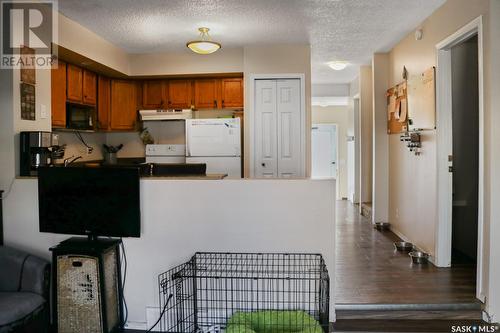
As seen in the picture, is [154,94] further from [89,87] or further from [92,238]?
[92,238]

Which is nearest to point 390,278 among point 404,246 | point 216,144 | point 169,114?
point 404,246

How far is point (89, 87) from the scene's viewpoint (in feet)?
16.5

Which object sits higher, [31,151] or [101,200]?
[31,151]

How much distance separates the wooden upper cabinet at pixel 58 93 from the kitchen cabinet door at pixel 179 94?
165 cm

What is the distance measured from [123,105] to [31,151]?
9.12 feet

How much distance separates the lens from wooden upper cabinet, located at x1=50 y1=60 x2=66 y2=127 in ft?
13.8

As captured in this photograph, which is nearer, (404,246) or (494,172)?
(494,172)

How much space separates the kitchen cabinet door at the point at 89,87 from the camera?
4.93 m

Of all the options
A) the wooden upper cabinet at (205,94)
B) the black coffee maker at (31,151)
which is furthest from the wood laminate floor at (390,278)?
Answer: the wooden upper cabinet at (205,94)

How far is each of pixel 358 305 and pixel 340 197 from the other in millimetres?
6510

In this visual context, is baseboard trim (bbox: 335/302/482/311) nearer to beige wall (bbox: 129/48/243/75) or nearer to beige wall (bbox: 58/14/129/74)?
beige wall (bbox: 129/48/243/75)

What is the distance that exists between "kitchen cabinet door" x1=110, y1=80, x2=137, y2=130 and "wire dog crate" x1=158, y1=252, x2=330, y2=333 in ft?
11.3

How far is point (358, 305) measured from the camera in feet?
9.40

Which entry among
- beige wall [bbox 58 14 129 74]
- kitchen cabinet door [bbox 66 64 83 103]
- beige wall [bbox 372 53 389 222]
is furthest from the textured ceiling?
kitchen cabinet door [bbox 66 64 83 103]
